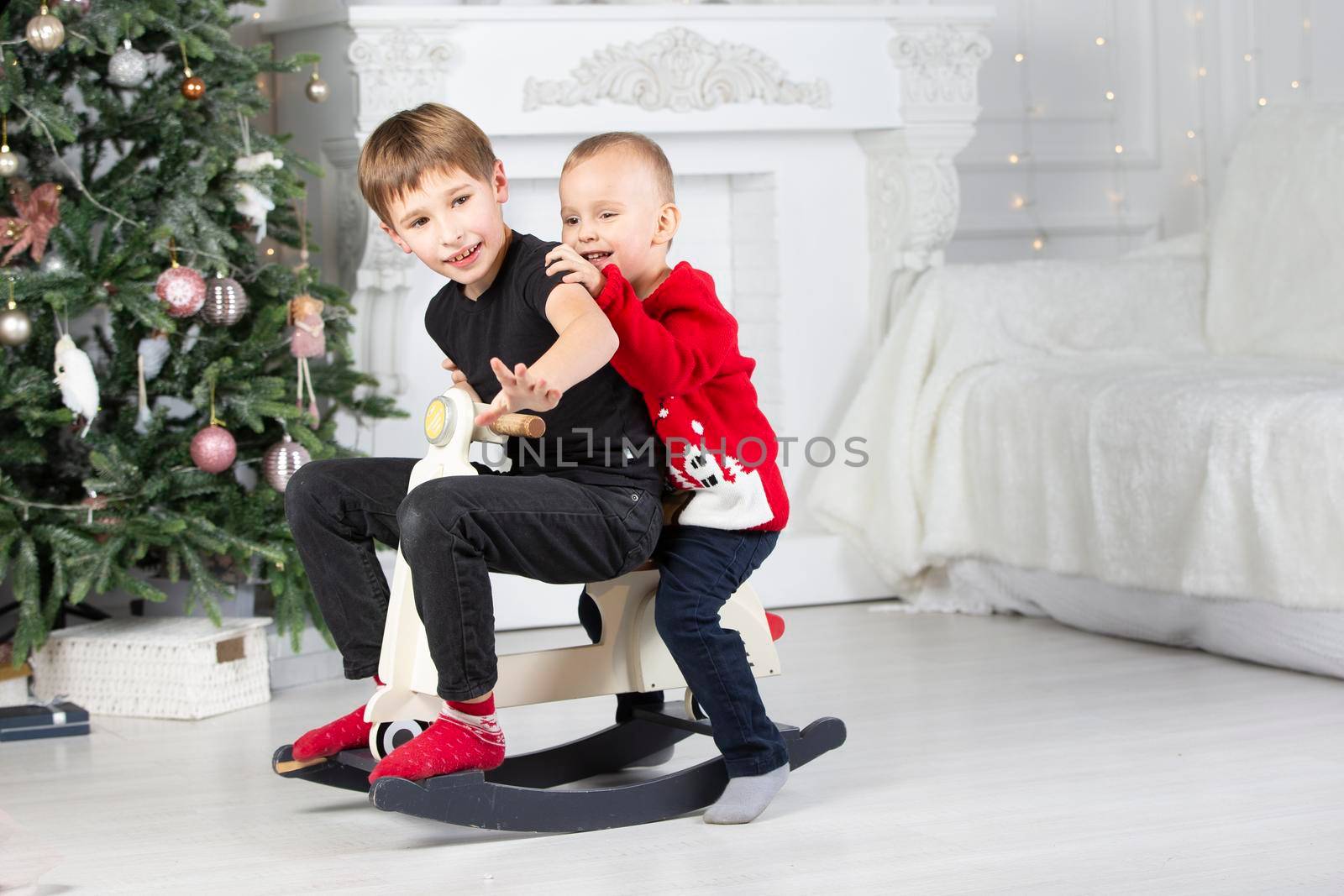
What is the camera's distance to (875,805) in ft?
5.82

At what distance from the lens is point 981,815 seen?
1.72m

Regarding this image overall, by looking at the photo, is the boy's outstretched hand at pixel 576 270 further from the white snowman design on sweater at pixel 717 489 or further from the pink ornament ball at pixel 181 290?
the pink ornament ball at pixel 181 290

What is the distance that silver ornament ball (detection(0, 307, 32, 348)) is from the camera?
2260 mm

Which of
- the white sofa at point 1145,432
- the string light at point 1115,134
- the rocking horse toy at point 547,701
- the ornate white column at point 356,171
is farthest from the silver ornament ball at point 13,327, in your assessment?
the string light at point 1115,134

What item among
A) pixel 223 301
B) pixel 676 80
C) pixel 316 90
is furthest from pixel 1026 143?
pixel 223 301

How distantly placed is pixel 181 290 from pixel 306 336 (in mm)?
219

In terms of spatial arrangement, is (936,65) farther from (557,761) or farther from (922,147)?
(557,761)

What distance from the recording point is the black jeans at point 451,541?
1577 millimetres

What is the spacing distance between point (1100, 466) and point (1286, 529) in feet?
1.31

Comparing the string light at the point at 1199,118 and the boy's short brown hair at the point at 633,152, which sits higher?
the string light at the point at 1199,118

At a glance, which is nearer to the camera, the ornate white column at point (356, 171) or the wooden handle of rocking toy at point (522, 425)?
the wooden handle of rocking toy at point (522, 425)

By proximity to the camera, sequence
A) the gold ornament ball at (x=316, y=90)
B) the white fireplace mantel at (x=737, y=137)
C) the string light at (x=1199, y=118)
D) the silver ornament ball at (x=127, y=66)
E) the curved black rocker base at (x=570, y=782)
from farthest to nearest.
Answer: the string light at (x=1199, y=118)
the white fireplace mantel at (x=737, y=137)
the gold ornament ball at (x=316, y=90)
the silver ornament ball at (x=127, y=66)
the curved black rocker base at (x=570, y=782)

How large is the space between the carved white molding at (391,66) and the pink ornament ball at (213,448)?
698 mm

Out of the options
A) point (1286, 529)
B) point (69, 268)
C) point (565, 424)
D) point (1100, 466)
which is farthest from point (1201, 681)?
point (69, 268)
